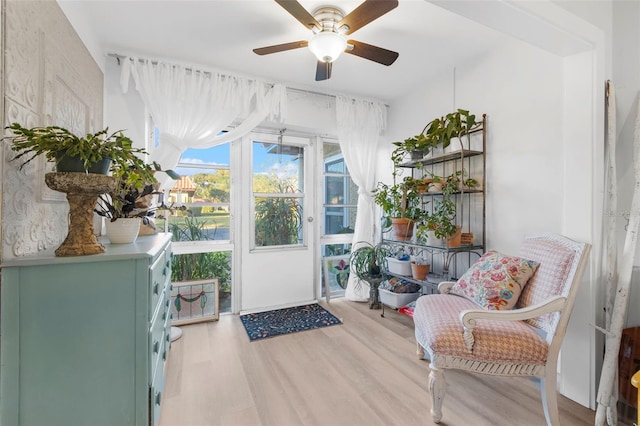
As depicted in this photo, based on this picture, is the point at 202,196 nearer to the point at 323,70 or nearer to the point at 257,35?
the point at 257,35

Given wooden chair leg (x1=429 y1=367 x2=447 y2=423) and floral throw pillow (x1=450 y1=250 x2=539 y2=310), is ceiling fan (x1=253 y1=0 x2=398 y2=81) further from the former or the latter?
wooden chair leg (x1=429 y1=367 x2=447 y2=423)

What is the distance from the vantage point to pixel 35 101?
1.18m

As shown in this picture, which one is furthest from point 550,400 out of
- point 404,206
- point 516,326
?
point 404,206

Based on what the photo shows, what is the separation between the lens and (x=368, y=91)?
320 centimetres

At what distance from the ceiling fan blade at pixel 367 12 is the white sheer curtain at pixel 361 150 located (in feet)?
5.10

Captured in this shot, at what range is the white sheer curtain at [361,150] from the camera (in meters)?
3.30

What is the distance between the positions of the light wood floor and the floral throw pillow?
22.9 inches

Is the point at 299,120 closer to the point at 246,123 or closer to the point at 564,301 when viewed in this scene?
the point at 246,123

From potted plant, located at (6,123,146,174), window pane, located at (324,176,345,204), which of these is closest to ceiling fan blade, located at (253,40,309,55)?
potted plant, located at (6,123,146,174)

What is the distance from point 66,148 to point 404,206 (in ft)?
8.20

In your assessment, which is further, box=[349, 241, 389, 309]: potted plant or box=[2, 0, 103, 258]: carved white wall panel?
box=[349, 241, 389, 309]: potted plant

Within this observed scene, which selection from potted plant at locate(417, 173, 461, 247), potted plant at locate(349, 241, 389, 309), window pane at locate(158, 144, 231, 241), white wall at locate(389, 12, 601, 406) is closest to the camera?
white wall at locate(389, 12, 601, 406)

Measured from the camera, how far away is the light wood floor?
155 cm

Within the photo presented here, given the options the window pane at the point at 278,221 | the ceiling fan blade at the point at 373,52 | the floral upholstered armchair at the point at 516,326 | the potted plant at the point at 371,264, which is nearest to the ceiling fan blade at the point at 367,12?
the ceiling fan blade at the point at 373,52
